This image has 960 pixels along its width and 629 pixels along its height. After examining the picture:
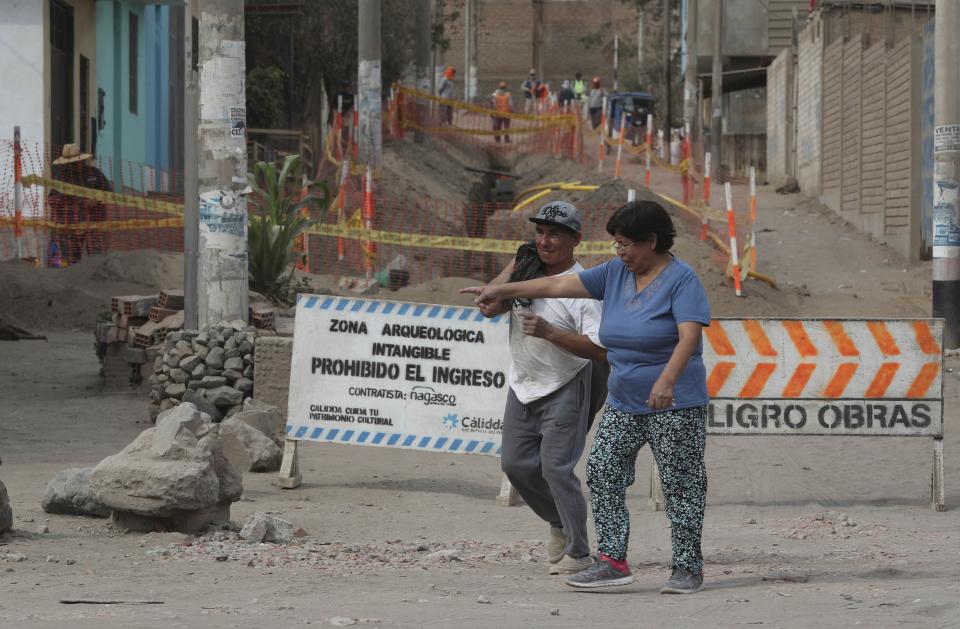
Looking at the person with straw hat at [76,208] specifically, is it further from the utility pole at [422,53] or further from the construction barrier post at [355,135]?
the utility pole at [422,53]

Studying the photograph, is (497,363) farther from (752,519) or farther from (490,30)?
(490,30)

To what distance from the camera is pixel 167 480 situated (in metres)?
6.93

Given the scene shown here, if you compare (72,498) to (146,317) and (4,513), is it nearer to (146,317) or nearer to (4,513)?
(4,513)

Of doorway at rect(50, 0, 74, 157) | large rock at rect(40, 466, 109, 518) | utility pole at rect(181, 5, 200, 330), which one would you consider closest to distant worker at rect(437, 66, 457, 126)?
doorway at rect(50, 0, 74, 157)

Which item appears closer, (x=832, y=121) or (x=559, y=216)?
(x=559, y=216)

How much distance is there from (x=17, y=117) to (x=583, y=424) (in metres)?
18.4

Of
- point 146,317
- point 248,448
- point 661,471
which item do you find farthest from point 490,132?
point 661,471

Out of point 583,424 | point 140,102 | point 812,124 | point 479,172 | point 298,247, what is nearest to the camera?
point 583,424

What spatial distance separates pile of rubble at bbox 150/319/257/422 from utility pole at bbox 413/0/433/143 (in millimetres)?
25766

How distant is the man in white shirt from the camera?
248 inches

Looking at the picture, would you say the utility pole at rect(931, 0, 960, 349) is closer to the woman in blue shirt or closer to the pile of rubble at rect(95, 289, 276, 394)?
the pile of rubble at rect(95, 289, 276, 394)

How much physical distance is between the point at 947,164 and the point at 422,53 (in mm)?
22631

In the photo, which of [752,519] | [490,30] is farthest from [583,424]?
[490,30]

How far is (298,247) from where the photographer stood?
21.3m
